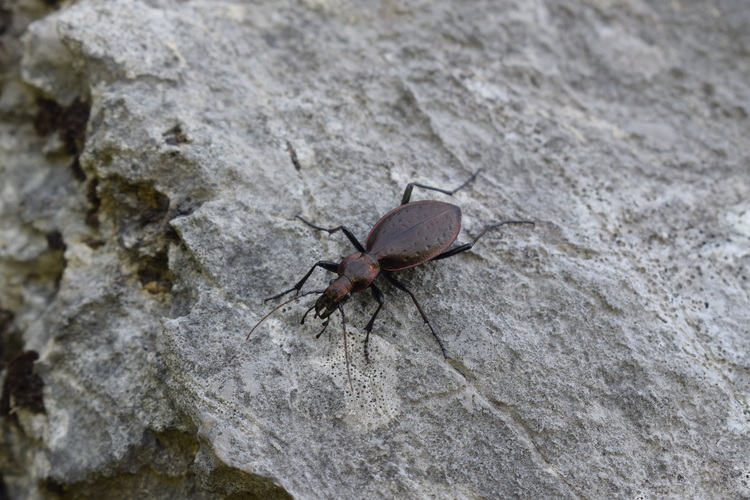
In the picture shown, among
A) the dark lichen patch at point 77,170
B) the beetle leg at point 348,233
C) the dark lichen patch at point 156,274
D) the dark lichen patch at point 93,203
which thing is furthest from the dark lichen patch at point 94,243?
the beetle leg at point 348,233

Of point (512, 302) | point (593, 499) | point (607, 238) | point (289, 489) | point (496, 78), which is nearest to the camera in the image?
point (289, 489)

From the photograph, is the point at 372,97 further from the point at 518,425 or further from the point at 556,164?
the point at 518,425

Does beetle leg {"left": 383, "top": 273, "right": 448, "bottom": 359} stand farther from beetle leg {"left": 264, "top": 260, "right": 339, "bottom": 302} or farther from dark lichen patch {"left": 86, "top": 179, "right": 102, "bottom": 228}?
dark lichen patch {"left": 86, "top": 179, "right": 102, "bottom": 228}

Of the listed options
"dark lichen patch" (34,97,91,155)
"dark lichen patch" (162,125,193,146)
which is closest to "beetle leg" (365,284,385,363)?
"dark lichen patch" (162,125,193,146)

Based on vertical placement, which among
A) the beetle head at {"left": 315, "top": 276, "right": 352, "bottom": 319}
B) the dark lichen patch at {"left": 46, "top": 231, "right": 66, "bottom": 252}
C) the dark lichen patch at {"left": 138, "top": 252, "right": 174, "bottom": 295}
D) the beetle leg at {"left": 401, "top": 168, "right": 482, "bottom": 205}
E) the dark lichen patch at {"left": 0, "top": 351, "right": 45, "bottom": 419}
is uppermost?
the beetle leg at {"left": 401, "top": 168, "right": 482, "bottom": 205}

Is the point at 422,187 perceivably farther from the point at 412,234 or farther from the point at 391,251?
the point at 391,251

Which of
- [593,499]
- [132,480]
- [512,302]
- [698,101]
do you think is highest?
[698,101]

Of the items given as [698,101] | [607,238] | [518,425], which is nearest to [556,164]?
[607,238]
